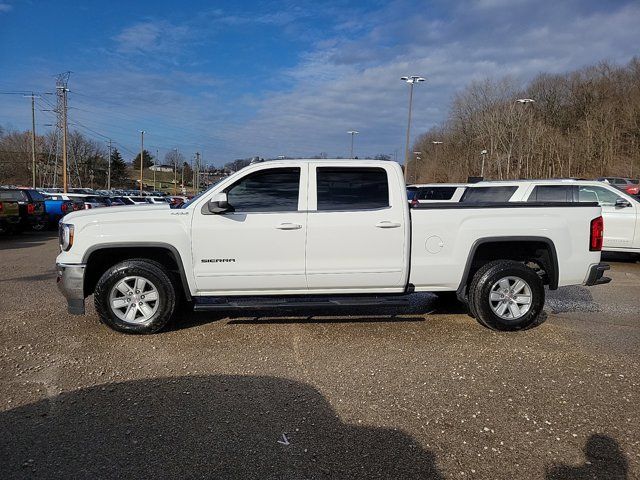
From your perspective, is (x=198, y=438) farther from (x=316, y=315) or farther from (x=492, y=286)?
(x=492, y=286)

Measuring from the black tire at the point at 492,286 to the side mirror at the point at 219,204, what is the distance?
2926 millimetres

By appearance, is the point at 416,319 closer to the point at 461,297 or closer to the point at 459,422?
the point at 461,297

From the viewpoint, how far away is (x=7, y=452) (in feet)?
10.0

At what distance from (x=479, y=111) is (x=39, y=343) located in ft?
192

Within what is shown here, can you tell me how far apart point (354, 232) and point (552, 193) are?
268 inches

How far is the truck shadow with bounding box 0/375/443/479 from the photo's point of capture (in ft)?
9.60

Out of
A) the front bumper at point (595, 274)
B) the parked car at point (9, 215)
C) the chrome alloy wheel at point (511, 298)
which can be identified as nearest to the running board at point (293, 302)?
the chrome alloy wheel at point (511, 298)

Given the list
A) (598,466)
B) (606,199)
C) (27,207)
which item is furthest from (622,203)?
(27,207)

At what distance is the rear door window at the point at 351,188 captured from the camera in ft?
17.9

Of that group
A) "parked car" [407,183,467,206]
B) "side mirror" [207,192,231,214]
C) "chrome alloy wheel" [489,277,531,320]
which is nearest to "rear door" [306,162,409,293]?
"side mirror" [207,192,231,214]

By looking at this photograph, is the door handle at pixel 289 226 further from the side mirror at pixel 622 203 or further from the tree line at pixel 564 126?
the tree line at pixel 564 126

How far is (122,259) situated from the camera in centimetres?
561

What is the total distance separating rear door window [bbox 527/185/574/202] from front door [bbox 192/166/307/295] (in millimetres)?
6871

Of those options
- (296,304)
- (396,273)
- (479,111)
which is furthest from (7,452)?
(479,111)
